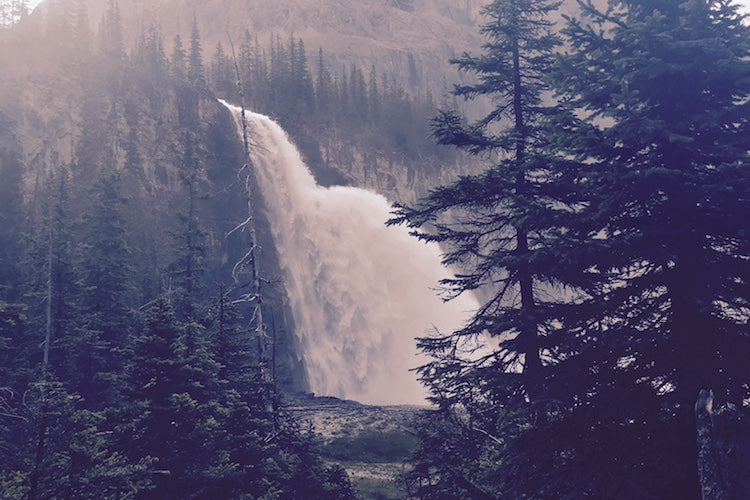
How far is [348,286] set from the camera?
62.2 metres

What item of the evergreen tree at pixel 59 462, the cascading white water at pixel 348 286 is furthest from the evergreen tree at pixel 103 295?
the cascading white water at pixel 348 286

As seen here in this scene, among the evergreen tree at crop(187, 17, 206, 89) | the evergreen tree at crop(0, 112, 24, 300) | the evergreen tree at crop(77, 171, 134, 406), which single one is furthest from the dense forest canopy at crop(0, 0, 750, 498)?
the evergreen tree at crop(187, 17, 206, 89)

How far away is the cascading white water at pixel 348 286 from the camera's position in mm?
57938

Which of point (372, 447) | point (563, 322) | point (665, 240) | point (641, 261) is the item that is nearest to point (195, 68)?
point (372, 447)

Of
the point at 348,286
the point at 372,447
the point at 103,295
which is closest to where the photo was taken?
the point at 103,295

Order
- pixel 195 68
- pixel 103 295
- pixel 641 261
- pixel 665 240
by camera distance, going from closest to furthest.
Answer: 1. pixel 665 240
2. pixel 641 261
3. pixel 103 295
4. pixel 195 68

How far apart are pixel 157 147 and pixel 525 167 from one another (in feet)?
189

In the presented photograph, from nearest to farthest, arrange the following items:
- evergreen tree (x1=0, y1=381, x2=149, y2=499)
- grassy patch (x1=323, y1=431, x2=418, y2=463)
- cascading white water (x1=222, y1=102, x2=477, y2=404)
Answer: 1. evergreen tree (x1=0, y1=381, x2=149, y2=499)
2. grassy patch (x1=323, y1=431, x2=418, y2=463)
3. cascading white water (x1=222, y1=102, x2=477, y2=404)

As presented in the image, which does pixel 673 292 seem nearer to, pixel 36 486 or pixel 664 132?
pixel 664 132

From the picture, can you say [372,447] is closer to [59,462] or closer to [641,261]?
[59,462]

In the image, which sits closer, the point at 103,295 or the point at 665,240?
the point at 665,240

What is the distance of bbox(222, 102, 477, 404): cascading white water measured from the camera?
57938 mm

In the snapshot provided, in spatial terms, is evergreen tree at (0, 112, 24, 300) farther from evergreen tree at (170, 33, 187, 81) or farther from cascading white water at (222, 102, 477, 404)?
evergreen tree at (170, 33, 187, 81)

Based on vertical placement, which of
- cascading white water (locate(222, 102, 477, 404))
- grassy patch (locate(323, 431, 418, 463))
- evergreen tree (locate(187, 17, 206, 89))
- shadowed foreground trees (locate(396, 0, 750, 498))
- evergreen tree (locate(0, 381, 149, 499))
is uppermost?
evergreen tree (locate(187, 17, 206, 89))
